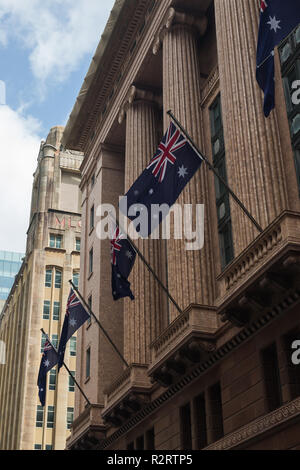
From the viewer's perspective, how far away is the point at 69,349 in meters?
89.4

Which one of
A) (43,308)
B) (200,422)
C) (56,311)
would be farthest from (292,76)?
(43,308)

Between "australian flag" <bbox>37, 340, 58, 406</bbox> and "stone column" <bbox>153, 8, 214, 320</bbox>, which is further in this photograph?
"australian flag" <bbox>37, 340, 58, 406</bbox>

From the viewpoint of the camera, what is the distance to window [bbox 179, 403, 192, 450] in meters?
29.1

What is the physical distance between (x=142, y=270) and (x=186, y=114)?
9540 millimetres

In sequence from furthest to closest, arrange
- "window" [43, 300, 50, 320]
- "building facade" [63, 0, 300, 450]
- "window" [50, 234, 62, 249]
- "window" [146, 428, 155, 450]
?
"window" [50, 234, 62, 249], "window" [43, 300, 50, 320], "window" [146, 428, 155, 450], "building facade" [63, 0, 300, 450]

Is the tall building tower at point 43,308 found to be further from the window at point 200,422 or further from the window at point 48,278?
the window at point 200,422

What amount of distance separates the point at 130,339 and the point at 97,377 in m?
6.59

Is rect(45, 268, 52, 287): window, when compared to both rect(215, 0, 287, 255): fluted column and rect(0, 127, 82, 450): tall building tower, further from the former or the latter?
rect(215, 0, 287, 255): fluted column

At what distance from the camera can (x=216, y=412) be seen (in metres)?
26.9

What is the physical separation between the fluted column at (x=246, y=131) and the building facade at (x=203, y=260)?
0.06 metres

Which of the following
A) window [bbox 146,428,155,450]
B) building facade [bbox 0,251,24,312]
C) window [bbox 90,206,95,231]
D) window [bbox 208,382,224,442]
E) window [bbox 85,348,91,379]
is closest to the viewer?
window [bbox 208,382,224,442]

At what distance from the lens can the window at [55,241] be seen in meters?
101

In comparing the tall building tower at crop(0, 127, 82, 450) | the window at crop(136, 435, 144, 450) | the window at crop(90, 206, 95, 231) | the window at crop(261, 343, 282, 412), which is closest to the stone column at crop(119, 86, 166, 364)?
the window at crop(136, 435, 144, 450)
